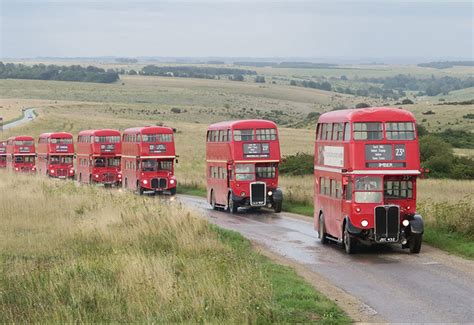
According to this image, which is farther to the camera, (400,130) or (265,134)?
(265,134)

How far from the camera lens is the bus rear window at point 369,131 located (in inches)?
968

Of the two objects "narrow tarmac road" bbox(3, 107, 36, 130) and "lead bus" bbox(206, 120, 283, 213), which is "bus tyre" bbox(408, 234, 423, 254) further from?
"narrow tarmac road" bbox(3, 107, 36, 130)

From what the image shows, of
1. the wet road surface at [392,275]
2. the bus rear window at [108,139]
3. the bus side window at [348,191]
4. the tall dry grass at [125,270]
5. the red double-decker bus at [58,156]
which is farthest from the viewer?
the red double-decker bus at [58,156]

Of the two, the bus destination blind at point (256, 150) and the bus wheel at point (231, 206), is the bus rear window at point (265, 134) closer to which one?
the bus destination blind at point (256, 150)

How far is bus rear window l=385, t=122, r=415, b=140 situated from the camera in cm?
2475

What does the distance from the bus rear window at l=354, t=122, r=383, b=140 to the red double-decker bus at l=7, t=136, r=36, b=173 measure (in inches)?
2133

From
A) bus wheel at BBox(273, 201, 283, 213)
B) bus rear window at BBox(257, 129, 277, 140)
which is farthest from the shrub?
bus wheel at BBox(273, 201, 283, 213)

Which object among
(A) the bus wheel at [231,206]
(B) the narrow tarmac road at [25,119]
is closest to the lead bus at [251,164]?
(A) the bus wheel at [231,206]

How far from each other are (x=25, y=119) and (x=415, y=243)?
388 feet

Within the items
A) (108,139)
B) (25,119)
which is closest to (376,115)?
(108,139)

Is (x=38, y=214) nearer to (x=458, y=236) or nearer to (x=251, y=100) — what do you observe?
(x=458, y=236)

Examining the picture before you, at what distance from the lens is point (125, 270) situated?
1762 centimetres

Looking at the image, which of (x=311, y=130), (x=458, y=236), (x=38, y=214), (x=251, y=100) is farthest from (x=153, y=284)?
(x=251, y=100)

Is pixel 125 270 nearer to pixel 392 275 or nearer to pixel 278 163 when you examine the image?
pixel 392 275
